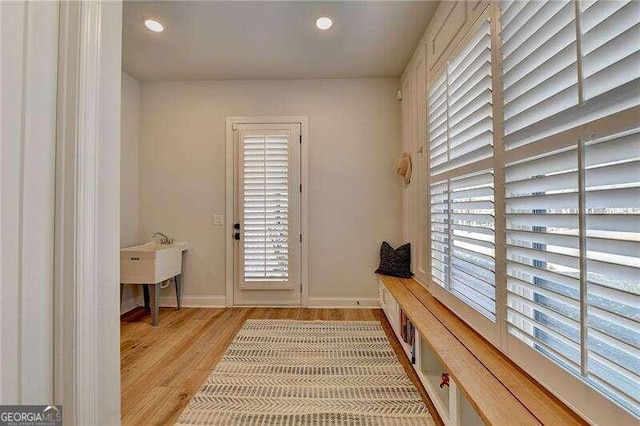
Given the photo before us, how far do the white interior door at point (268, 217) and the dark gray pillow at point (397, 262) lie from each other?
3.34 feet

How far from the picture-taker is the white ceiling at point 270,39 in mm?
2361

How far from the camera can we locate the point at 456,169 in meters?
1.92

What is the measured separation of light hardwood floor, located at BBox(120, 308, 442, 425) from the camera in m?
1.78

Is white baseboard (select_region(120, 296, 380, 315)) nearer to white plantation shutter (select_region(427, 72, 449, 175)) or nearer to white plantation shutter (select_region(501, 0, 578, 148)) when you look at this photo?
white plantation shutter (select_region(427, 72, 449, 175))

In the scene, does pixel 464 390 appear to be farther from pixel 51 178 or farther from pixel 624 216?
pixel 51 178

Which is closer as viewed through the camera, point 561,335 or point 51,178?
point 51,178

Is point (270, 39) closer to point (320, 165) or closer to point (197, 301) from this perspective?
point (320, 165)

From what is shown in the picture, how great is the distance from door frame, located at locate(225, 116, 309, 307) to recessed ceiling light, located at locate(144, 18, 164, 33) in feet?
3.73

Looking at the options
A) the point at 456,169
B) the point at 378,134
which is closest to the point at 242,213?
the point at 378,134

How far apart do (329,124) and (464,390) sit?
3.04 m

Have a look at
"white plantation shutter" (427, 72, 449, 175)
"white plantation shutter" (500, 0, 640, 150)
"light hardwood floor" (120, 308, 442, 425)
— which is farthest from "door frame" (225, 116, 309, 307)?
"white plantation shutter" (500, 0, 640, 150)

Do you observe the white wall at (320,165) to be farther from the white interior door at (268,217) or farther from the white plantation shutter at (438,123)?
the white plantation shutter at (438,123)

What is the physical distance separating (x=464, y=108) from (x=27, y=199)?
1.99 meters

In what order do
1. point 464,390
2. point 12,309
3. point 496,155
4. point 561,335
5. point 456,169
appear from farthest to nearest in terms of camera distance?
point 456,169
point 496,155
point 464,390
point 561,335
point 12,309
